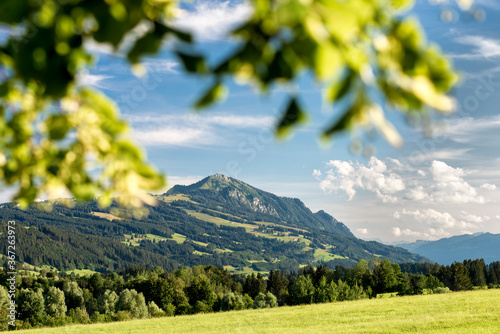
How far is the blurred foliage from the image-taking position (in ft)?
5.54

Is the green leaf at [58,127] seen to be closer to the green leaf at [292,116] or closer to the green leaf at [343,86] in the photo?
the green leaf at [292,116]

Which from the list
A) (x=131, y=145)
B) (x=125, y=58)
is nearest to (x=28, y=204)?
(x=131, y=145)

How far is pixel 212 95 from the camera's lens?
2.19 meters

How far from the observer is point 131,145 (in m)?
2.63

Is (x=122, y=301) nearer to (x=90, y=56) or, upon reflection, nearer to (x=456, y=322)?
(x=456, y=322)

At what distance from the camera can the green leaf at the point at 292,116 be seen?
7.08 feet

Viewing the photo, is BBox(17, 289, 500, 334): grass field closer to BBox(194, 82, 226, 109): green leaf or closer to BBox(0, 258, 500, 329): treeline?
BBox(0, 258, 500, 329): treeline

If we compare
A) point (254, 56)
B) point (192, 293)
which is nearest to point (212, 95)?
point (254, 56)

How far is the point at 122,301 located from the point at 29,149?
8189 centimetres

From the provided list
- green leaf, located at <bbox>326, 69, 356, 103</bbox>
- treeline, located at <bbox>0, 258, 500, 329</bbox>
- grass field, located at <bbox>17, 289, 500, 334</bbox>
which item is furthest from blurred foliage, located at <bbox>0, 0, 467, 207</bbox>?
treeline, located at <bbox>0, 258, 500, 329</bbox>

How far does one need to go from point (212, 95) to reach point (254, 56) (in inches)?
14.5

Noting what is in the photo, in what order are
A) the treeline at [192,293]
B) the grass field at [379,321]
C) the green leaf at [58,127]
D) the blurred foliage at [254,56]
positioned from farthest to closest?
Result: 1. the treeline at [192,293]
2. the grass field at [379,321]
3. the green leaf at [58,127]
4. the blurred foliage at [254,56]

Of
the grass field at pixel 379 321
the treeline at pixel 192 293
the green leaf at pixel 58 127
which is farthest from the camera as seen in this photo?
the treeline at pixel 192 293

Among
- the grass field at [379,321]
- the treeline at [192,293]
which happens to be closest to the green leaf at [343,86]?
the grass field at [379,321]
